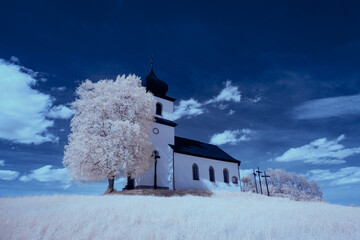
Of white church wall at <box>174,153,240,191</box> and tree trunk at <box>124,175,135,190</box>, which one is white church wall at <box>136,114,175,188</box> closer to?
tree trunk at <box>124,175,135,190</box>

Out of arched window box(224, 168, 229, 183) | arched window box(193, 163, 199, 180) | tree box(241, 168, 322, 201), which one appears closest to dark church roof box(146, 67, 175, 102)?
arched window box(193, 163, 199, 180)

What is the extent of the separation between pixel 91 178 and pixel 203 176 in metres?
15.9

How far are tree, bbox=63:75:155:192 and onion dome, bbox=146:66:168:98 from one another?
677cm

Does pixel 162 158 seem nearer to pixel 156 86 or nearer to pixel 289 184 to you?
pixel 156 86

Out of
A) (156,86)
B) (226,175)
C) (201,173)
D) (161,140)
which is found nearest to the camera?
(161,140)

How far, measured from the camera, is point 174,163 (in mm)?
26234

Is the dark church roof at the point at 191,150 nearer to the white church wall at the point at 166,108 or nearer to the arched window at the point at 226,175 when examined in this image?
the arched window at the point at 226,175

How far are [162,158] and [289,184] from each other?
1825 inches

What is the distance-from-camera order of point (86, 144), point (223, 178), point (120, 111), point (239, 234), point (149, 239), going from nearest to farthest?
1. point (149, 239)
2. point (239, 234)
3. point (86, 144)
4. point (120, 111)
5. point (223, 178)

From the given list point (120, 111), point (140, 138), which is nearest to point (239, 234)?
point (140, 138)

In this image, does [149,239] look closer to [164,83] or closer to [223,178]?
[164,83]

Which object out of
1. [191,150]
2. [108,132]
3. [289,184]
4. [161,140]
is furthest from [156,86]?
[289,184]

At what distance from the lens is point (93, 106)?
65.4 feet

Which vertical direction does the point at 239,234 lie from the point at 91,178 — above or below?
below
